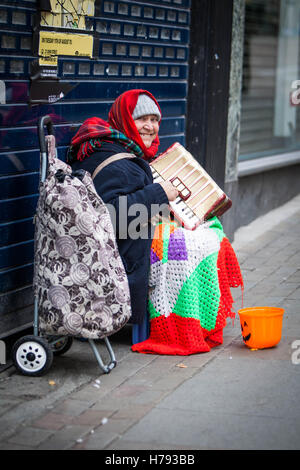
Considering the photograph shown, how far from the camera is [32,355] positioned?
4449 mm

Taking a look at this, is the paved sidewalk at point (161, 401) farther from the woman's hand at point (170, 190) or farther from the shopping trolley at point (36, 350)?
the woman's hand at point (170, 190)

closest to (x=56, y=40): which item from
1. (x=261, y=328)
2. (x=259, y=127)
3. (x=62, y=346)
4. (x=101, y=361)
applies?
(x=62, y=346)

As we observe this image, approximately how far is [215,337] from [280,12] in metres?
6.84

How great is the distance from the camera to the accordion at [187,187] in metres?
5.18

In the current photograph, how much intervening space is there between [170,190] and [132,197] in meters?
0.32

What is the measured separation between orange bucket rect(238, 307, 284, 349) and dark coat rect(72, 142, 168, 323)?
62cm

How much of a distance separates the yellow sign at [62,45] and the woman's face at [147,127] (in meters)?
0.64

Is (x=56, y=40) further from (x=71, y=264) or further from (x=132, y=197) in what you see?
(x=71, y=264)

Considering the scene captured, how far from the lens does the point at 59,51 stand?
5.12m

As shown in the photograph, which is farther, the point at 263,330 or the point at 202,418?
the point at 263,330

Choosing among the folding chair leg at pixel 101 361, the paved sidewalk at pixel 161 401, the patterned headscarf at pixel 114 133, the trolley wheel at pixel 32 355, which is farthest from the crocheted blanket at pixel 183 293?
the trolley wheel at pixel 32 355
